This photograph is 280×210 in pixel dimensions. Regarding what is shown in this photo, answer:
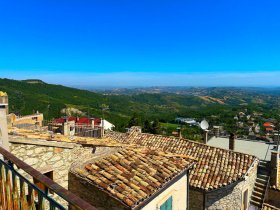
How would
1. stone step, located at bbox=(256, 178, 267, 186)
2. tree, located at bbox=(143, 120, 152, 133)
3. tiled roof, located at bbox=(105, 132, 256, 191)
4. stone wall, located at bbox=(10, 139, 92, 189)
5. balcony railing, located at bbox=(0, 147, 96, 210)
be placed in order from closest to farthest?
balcony railing, located at bbox=(0, 147, 96, 210) < stone wall, located at bbox=(10, 139, 92, 189) < tiled roof, located at bbox=(105, 132, 256, 191) < stone step, located at bbox=(256, 178, 267, 186) < tree, located at bbox=(143, 120, 152, 133)

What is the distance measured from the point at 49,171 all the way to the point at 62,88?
355ft

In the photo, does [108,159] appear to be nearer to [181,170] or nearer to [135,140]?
[181,170]

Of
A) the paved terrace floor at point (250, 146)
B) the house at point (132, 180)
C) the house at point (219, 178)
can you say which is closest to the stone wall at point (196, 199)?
the house at point (219, 178)

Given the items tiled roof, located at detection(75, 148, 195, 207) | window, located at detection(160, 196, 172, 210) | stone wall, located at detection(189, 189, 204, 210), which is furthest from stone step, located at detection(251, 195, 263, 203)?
window, located at detection(160, 196, 172, 210)

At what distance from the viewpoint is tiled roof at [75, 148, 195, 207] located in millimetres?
6211

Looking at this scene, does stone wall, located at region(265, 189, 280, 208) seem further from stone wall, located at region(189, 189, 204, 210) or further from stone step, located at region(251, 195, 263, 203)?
stone wall, located at region(189, 189, 204, 210)

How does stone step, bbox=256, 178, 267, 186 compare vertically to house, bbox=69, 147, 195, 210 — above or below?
below

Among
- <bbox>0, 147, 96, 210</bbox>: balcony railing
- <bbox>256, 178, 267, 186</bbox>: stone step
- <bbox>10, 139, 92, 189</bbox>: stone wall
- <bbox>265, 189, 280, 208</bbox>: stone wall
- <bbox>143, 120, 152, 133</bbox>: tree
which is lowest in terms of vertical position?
<bbox>143, 120, 152, 133</bbox>: tree

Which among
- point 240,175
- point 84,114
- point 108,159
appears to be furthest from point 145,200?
point 84,114

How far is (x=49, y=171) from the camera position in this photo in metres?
6.07

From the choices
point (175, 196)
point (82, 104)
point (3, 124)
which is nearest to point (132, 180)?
point (175, 196)

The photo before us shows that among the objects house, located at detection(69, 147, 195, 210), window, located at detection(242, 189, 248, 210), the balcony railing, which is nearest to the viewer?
the balcony railing

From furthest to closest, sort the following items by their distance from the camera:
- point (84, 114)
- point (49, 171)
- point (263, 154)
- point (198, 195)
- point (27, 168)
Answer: point (84, 114) → point (263, 154) → point (198, 195) → point (49, 171) → point (27, 168)

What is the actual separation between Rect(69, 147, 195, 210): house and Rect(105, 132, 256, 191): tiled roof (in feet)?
7.18
